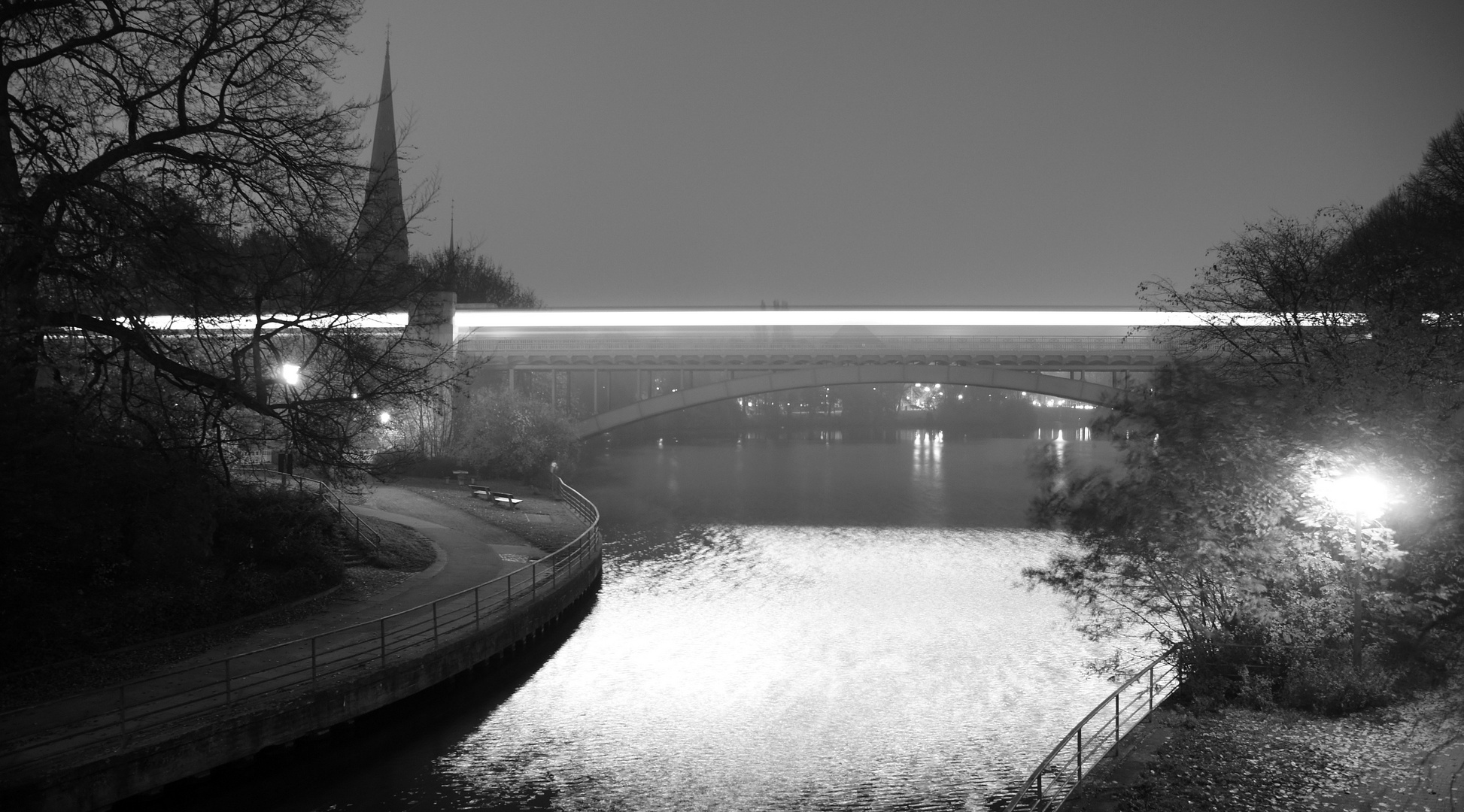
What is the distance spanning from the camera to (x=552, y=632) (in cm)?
2159

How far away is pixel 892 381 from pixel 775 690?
29.2m

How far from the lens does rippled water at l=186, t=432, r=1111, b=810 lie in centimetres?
1376

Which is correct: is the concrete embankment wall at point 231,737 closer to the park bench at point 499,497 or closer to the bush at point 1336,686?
the bush at point 1336,686

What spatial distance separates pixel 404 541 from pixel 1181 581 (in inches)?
636

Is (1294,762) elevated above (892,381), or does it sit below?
below

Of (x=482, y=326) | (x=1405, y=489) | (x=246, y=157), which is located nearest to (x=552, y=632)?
(x=246, y=157)

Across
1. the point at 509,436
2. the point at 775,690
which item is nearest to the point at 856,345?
the point at 509,436

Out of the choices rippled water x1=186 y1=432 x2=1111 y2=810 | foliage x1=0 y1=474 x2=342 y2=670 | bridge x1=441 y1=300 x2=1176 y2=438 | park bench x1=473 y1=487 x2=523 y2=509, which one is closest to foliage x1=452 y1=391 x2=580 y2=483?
bridge x1=441 y1=300 x2=1176 y2=438

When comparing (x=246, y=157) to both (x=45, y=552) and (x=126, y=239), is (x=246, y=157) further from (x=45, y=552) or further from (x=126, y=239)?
(x=45, y=552)

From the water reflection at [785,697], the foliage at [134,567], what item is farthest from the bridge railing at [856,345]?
the foliage at [134,567]

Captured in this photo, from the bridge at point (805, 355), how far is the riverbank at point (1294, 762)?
32.3 metres

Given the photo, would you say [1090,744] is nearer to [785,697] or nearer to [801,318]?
[785,697]

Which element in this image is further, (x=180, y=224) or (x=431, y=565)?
(x=431, y=565)

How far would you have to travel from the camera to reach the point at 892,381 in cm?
4638
